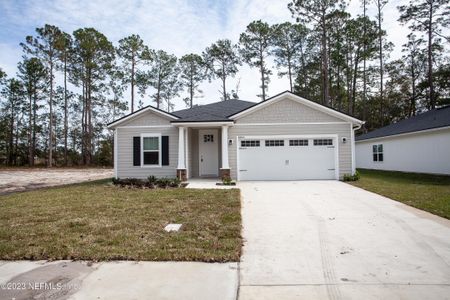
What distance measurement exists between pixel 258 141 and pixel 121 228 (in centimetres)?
911

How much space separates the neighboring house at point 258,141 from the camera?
13094 mm

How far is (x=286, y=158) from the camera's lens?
521 inches

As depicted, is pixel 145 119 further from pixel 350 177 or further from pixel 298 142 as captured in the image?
pixel 350 177

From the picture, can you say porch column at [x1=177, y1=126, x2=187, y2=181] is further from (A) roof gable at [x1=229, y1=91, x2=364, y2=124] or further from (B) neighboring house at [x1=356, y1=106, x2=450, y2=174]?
(B) neighboring house at [x1=356, y1=106, x2=450, y2=174]

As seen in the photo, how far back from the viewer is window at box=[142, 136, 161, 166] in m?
13.5

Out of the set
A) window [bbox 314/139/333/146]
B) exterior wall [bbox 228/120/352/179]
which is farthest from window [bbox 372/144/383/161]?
window [bbox 314/139/333/146]

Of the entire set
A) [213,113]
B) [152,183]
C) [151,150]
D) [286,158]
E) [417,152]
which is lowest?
[152,183]

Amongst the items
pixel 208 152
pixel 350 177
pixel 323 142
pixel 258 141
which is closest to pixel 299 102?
pixel 323 142

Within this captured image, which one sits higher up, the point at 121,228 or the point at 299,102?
the point at 299,102

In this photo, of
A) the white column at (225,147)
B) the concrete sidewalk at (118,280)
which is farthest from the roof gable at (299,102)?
the concrete sidewalk at (118,280)

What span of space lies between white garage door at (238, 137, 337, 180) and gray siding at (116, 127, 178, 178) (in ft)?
10.4

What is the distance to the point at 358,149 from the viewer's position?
2366 cm

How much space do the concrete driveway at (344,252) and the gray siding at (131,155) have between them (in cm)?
685

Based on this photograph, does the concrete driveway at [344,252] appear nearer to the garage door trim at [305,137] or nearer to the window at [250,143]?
the garage door trim at [305,137]
